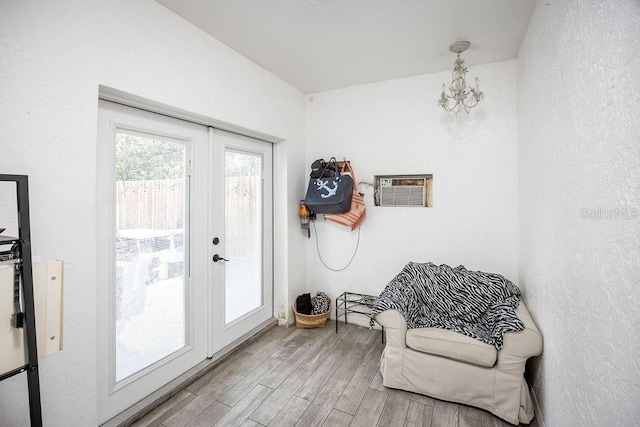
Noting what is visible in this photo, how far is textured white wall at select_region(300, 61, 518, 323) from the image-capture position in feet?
8.55

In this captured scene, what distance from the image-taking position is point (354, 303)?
3195 mm

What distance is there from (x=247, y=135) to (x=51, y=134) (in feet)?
5.19

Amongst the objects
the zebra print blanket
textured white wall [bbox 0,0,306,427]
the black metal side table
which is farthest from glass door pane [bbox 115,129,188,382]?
the black metal side table

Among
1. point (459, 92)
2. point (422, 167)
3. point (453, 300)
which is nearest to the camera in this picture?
point (453, 300)

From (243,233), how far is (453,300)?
1.92 m

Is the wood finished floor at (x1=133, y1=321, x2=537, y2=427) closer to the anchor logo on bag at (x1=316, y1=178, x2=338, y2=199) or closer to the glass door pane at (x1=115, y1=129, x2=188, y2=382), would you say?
the glass door pane at (x1=115, y1=129, x2=188, y2=382)

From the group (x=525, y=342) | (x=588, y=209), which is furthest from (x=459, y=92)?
(x=525, y=342)

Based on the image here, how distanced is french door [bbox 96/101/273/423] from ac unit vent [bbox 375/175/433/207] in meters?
1.33

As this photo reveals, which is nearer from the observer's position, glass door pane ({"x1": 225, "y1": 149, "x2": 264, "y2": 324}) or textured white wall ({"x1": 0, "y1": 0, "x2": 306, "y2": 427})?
textured white wall ({"x1": 0, "y1": 0, "x2": 306, "y2": 427})

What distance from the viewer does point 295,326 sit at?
10.4 ft

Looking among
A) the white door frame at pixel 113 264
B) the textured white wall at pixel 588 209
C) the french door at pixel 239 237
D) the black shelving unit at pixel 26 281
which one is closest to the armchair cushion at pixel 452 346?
the textured white wall at pixel 588 209

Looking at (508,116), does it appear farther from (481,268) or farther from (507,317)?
(507,317)

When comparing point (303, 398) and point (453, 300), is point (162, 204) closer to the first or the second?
point (303, 398)

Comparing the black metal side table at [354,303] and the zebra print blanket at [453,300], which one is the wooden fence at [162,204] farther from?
the zebra print blanket at [453,300]
